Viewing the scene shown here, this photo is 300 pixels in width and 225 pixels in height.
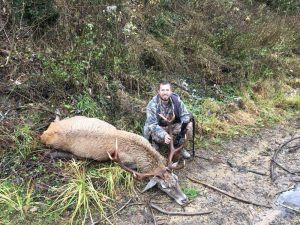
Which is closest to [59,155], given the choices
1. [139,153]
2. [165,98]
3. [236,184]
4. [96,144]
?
[96,144]

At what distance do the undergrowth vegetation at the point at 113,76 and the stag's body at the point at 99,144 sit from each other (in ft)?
0.70

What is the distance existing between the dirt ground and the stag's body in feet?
1.52

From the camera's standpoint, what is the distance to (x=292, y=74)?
10375 millimetres

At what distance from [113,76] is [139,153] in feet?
6.82

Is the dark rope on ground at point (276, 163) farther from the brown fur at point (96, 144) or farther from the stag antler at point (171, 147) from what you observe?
the brown fur at point (96, 144)

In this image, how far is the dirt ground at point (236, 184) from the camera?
5895 mm

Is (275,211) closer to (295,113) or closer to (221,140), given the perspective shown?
(221,140)

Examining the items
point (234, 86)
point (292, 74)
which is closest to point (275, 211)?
point (234, 86)

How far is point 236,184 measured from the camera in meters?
6.66

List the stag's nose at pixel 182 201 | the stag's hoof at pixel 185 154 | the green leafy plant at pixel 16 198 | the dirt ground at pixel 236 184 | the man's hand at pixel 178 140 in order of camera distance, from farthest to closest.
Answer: the stag's hoof at pixel 185 154
the man's hand at pixel 178 140
the stag's nose at pixel 182 201
the dirt ground at pixel 236 184
the green leafy plant at pixel 16 198

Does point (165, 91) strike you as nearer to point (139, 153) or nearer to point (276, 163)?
point (139, 153)

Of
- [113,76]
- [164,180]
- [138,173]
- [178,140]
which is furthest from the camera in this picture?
[113,76]

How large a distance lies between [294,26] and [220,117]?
14.2ft

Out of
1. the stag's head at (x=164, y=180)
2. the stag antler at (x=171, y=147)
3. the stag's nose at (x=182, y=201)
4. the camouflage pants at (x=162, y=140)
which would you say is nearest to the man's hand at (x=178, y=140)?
the camouflage pants at (x=162, y=140)
